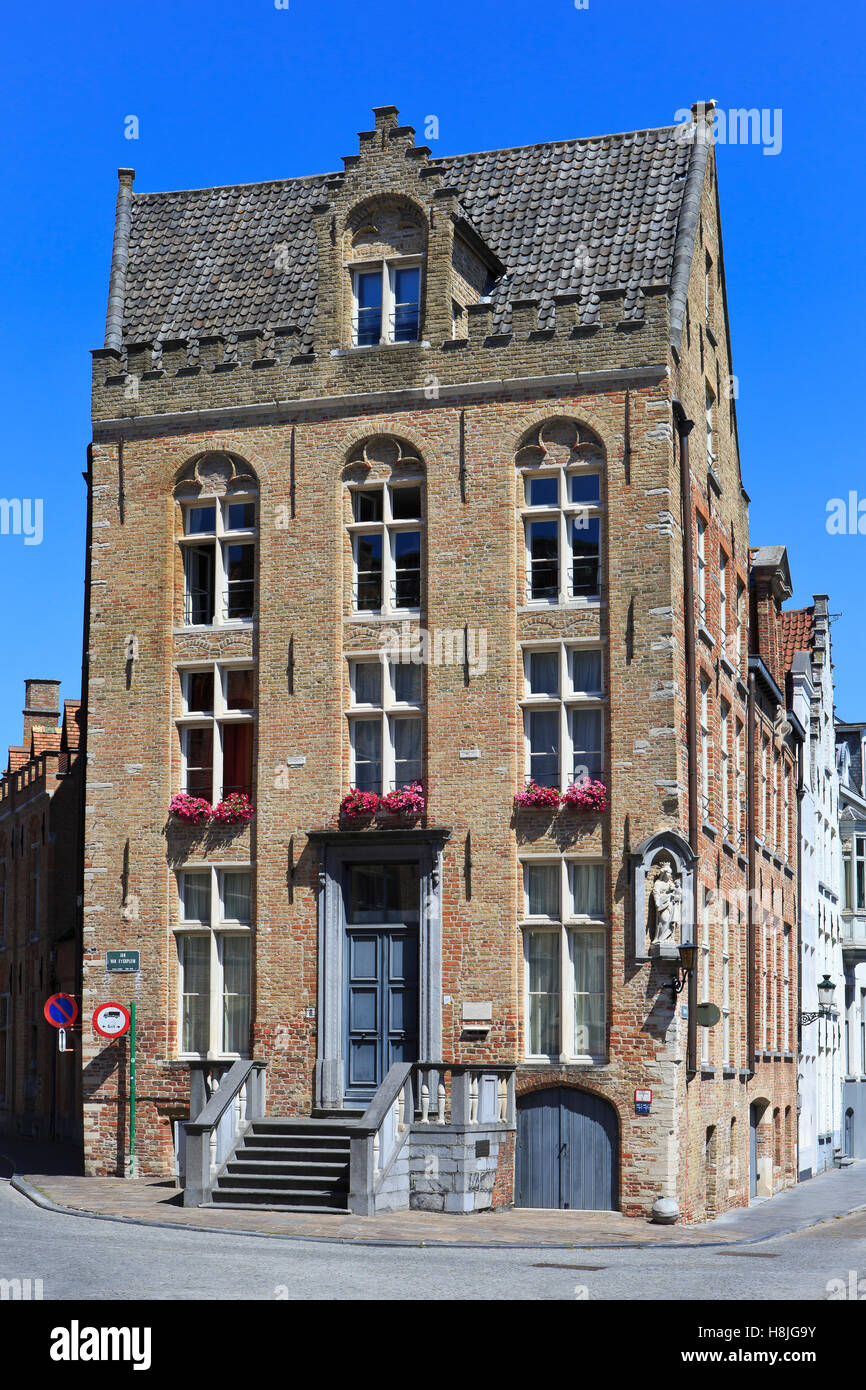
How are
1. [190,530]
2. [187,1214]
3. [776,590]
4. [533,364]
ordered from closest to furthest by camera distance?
[187,1214]
[533,364]
[190,530]
[776,590]

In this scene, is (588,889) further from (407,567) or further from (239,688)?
(239,688)

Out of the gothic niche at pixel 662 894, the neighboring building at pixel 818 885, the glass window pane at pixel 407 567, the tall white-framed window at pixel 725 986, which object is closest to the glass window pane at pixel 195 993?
the glass window pane at pixel 407 567

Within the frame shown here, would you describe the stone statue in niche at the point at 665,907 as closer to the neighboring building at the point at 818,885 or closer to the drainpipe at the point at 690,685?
the drainpipe at the point at 690,685

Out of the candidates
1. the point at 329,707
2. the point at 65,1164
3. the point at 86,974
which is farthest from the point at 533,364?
the point at 65,1164

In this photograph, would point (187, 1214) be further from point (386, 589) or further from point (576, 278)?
point (576, 278)

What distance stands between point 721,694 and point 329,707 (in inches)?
317

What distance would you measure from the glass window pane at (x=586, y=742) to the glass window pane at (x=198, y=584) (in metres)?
6.45

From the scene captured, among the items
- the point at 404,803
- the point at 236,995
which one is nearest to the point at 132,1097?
the point at 236,995

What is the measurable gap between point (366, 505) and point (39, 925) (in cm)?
2342

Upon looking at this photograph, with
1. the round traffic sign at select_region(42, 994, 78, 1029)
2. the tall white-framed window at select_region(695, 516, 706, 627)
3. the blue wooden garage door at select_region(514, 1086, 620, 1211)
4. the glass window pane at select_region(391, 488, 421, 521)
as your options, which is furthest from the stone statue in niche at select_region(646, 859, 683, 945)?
the round traffic sign at select_region(42, 994, 78, 1029)

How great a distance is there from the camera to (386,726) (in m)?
28.8

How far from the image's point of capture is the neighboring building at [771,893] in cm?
3788

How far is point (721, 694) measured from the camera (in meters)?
33.2


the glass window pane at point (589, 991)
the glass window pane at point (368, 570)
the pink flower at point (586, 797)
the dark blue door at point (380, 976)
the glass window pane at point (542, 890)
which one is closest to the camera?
Result: the glass window pane at point (589, 991)
